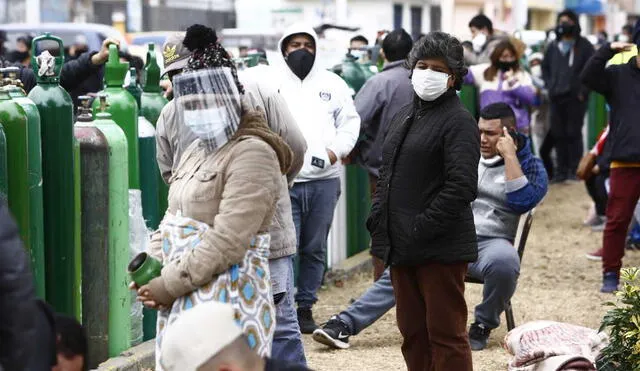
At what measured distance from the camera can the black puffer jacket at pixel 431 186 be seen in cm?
609

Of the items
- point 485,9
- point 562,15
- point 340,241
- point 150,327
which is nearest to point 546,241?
point 340,241

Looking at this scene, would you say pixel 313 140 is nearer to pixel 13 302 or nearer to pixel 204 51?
pixel 204 51

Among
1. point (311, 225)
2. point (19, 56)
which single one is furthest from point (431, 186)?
point (19, 56)

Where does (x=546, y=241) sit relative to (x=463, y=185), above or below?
below

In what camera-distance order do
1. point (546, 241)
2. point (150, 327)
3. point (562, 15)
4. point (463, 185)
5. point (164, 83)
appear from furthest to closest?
point (562, 15) → point (546, 241) → point (164, 83) → point (150, 327) → point (463, 185)

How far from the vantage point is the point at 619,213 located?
991 centimetres

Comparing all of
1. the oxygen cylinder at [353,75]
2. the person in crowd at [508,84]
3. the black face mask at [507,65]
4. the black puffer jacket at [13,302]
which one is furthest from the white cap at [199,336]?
the black face mask at [507,65]

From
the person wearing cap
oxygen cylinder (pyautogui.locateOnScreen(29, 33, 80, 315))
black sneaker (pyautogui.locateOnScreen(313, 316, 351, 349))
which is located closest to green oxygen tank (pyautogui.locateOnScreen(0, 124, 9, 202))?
oxygen cylinder (pyautogui.locateOnScreen(29, 33, 80, 315))

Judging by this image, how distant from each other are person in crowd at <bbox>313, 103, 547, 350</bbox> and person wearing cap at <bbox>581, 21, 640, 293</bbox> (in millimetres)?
1806

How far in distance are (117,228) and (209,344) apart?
336cm

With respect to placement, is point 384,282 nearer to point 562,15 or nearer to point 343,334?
point 343,334

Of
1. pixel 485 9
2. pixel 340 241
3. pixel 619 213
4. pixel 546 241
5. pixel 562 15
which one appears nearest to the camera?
pixel 619 213

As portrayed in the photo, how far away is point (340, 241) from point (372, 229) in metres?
4.64

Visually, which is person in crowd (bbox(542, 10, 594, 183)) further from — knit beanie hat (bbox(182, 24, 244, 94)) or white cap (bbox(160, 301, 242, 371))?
white cap (bbox(160, 301, 242, 371))
